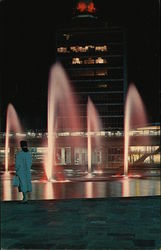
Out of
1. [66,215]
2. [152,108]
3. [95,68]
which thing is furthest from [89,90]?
[66,215]

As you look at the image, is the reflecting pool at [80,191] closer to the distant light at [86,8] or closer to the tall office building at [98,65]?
the tall office building at [98,65]

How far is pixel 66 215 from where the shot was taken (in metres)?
10.3

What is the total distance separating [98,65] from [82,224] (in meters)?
97.9

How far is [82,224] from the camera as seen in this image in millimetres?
8969

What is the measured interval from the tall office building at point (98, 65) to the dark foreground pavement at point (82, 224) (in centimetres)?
9125

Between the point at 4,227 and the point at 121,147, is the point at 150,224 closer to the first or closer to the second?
the point at 4,227

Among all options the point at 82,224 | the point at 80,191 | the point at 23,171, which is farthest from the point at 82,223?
the point at 80,191

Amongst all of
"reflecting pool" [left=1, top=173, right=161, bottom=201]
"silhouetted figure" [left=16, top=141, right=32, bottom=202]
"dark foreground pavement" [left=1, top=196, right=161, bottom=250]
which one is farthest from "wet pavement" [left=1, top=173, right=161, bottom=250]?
Result: "reflecting pool" [left=1, top=173, right=161, bottom=201]

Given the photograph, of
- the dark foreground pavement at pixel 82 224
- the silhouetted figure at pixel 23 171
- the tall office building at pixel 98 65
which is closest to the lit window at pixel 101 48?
the tall office building at pixel 98 65

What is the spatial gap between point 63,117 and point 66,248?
323 ft

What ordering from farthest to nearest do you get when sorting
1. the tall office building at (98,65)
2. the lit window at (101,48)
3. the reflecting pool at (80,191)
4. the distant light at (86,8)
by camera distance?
the distant light at (86,8) → the lit window at (101,48) → the tall office building at (98,65) → the reflecting pool at (80,191)

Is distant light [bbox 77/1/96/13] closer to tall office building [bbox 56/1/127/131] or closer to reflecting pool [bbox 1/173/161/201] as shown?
tall office building [bbox 56/1/127/131]

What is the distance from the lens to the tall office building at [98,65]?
10394 centimetres

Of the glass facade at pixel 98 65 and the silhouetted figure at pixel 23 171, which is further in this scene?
the glass facade at pixel 98 65
